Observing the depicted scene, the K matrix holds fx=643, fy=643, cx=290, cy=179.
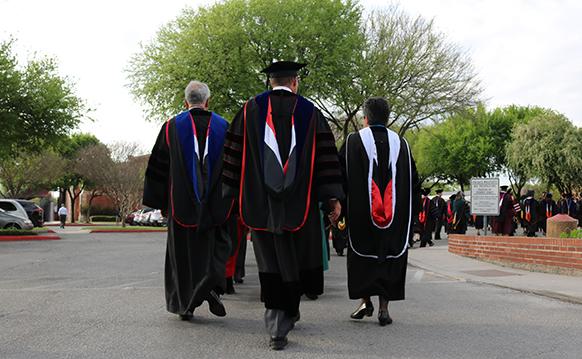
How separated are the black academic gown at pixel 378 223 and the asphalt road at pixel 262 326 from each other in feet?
1.24

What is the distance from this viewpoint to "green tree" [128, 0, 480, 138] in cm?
2770

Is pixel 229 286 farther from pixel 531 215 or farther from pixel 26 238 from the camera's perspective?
pixel 531 215

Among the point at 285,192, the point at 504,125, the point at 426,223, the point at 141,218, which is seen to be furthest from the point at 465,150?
the point at 285,192

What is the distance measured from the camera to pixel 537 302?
7.16 meters

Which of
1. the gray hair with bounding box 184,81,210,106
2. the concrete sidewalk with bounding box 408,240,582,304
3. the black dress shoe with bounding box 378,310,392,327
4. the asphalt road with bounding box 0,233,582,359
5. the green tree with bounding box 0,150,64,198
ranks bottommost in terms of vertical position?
the asphalt road with bounding box 0,233,582,359

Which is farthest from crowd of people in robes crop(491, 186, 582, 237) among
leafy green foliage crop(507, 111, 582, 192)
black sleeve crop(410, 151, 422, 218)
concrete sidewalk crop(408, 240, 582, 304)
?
leafy green foliage crop(507, 111, 582, 192)

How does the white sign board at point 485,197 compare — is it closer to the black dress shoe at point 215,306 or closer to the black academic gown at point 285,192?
the black dress shoe at point 215,306

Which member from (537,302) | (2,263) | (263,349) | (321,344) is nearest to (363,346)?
(321,344)

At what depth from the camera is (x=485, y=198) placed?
A: 16.7 metres

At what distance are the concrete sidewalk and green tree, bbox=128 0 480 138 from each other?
1575 centimetres

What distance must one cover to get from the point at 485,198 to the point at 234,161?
12749mm

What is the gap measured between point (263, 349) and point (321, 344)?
46cm

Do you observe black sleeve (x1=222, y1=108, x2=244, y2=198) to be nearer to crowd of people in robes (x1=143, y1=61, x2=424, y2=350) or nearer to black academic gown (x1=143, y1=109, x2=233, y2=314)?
crowd of people in robes (x1=143, y1=61, x2=424, y2=350)

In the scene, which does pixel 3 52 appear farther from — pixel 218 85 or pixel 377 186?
pixel 377 186
